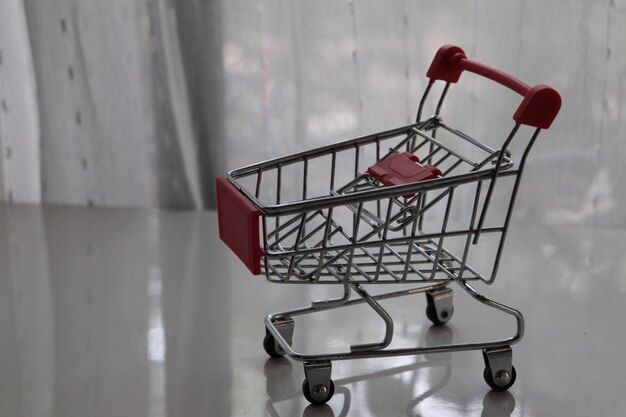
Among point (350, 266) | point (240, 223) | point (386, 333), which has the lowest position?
point (386, 333)

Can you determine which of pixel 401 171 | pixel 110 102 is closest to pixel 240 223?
pixel 401 171

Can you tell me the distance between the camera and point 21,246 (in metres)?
2.57

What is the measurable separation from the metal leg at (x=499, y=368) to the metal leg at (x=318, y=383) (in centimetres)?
31

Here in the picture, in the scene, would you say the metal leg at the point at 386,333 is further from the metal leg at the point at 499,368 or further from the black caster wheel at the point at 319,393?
the metal leg at the point at 499,368

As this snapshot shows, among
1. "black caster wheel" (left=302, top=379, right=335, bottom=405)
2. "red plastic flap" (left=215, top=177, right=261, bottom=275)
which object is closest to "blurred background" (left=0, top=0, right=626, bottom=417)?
"black caster wheel" (left=302, top=379, right=335, bottom=405)

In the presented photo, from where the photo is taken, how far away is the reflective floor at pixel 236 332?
5.74ft

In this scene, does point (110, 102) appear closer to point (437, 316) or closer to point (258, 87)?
point (258, 87)

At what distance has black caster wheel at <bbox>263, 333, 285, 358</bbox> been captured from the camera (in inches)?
74.2

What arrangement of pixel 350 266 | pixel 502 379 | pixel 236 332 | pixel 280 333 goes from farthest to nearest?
pixel 236 332 < pixel 280 333 < pixel 502 379 < pixel 350 266

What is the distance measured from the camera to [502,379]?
1762 mm

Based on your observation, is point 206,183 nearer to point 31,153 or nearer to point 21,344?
point 31,153

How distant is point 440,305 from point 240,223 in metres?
0.65

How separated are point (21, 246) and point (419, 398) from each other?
1.34m

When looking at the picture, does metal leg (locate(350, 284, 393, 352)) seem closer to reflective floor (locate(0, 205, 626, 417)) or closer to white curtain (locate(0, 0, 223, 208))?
reflective floor (locate(0, 205, 626, 417))
